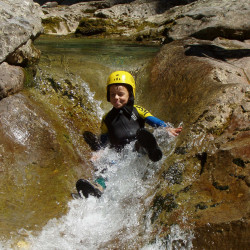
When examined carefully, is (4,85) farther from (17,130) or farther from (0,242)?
(0,242)

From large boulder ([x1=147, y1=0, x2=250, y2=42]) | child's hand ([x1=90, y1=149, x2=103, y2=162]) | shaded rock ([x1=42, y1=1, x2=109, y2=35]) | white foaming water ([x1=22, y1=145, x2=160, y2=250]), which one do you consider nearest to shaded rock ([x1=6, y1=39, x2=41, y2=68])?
child's hand ([x1=90, y1=149, x2=103, y2=162])

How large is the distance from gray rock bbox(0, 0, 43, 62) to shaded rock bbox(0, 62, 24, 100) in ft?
0.69

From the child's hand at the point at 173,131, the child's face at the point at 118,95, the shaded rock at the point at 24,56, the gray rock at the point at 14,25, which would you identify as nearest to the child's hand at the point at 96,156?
the child's face at the point at 118,95

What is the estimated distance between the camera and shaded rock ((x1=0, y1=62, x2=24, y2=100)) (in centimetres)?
385

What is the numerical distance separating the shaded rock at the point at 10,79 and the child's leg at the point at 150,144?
1.78 meters

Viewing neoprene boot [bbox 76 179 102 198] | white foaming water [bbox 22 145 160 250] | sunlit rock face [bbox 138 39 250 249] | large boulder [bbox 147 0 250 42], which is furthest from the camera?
large boulder [bbox 147 0 250 42]

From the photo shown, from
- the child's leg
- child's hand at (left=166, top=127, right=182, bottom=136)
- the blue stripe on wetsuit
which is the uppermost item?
→ the blue stripe on wetsuit

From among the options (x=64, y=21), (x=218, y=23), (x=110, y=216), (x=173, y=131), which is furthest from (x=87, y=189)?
(x=64, y=21)

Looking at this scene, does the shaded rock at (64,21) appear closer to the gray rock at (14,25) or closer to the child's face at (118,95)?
the gray rock at (14,25)

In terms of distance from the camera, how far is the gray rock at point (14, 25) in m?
4.02

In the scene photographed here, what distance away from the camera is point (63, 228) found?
294cm

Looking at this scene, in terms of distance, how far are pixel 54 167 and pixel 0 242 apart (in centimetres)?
125

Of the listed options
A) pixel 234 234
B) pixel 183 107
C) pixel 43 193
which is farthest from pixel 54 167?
pixel 234 234

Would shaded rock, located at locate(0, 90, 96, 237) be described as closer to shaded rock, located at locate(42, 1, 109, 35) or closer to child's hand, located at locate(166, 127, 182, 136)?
child's hand, located at locate(166, 127, 182, 136)
